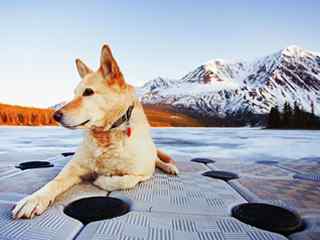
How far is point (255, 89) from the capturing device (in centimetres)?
17375

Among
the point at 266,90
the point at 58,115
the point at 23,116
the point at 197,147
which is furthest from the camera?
the point at 266,90

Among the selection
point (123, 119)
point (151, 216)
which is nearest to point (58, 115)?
point (123, 119)

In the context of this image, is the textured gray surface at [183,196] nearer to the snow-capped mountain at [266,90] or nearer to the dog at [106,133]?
the dog at [106,133]

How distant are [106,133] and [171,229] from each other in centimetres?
111

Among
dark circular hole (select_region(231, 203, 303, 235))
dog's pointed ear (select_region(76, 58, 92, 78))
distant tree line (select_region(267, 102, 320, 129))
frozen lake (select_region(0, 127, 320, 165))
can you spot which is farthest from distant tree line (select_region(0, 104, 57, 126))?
dark circular hole (select_region(231, 203, 303, 235))

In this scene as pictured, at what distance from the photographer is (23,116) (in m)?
22.8

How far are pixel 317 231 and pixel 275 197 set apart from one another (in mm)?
703

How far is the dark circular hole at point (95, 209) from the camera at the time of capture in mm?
1671

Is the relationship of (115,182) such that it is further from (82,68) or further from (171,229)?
(82,68)

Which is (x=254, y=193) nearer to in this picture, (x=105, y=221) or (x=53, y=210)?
(x=105, y=221)

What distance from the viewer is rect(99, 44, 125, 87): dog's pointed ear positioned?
2278mm

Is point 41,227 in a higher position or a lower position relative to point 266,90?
lower

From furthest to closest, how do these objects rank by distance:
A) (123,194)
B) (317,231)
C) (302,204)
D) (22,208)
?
(123,194) < (302,204) < (22,208) < (317,231)

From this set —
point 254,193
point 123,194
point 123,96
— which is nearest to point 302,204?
point 254,193
